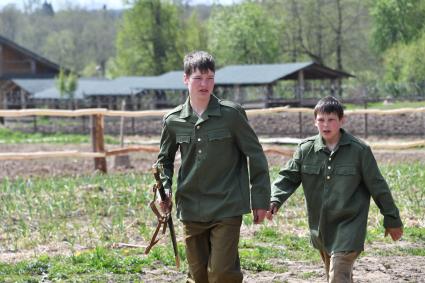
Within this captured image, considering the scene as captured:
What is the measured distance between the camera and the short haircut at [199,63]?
4973 mm

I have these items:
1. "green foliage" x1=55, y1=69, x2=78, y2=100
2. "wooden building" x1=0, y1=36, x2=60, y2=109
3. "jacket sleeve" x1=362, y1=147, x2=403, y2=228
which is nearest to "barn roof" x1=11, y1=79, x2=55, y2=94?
"wooden building" x1=0, y1=36, x2=60, y2=109

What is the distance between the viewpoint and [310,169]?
17.9 ft

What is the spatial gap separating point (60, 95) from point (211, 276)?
1762 inches

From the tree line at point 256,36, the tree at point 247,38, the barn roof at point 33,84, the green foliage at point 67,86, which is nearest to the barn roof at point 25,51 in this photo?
the barn roof at point 33,84

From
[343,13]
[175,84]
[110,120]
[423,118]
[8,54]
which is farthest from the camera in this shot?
[343,13]

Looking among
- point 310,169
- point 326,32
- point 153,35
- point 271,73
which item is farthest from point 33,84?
point 310,169

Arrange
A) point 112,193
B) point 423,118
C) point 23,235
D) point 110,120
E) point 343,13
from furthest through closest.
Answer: point 343,13 → point 110,120 → point 423,118 → point 112,193 → point 23,235

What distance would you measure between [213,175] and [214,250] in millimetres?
402

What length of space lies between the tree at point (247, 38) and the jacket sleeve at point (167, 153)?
187ft

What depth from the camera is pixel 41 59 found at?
5719cm

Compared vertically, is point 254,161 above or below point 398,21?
below

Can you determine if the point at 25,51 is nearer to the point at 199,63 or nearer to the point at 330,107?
the point at 330,107

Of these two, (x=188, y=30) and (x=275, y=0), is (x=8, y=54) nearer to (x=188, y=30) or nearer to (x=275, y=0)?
(x=188, y=30)

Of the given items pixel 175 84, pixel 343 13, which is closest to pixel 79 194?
pixel 175 84
